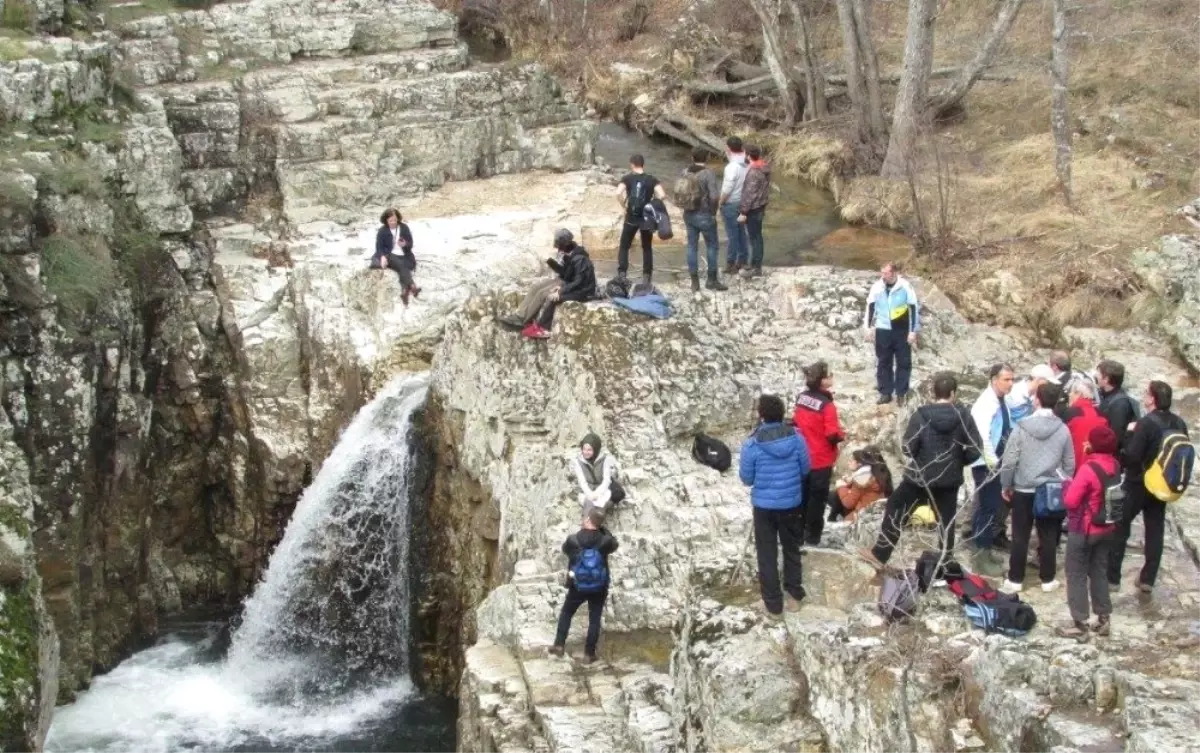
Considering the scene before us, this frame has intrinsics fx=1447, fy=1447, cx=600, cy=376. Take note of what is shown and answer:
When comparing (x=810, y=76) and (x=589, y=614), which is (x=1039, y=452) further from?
(x=810, y=76)

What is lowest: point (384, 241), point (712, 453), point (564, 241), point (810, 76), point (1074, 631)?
point (1074, 631)

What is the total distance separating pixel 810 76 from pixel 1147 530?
1829 centimetres

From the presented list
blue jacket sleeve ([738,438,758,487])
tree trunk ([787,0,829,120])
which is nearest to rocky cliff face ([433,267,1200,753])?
blue jacket sleeve ([738,438,758,487])

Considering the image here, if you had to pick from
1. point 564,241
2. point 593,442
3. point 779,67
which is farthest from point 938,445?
point 779,67

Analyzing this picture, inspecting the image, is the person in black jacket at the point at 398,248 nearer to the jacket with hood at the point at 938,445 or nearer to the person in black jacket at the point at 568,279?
the person in black jacket at the point at 568,279

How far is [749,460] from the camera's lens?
997cm

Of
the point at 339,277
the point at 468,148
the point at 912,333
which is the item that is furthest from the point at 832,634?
the point at 468,148

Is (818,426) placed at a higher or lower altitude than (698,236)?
lower

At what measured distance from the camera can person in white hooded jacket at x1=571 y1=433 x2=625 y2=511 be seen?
1314 centimetres

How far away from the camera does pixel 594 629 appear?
12.4 metres

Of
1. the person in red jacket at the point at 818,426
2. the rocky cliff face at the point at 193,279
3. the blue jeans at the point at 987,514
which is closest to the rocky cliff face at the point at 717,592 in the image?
the blue jeans at the point at 987,514

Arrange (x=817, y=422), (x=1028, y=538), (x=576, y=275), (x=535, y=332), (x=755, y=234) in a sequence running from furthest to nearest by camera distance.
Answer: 1. (x=755, y=234)
2. (x=535, y=332)
3. (x=576, y=275)
4. (x=817, y=422)
5. (x=1028, y=538)

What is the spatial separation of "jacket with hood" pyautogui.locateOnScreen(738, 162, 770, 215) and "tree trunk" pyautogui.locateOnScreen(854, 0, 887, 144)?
8981 millimetres

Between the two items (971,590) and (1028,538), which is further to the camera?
(1028,538)
